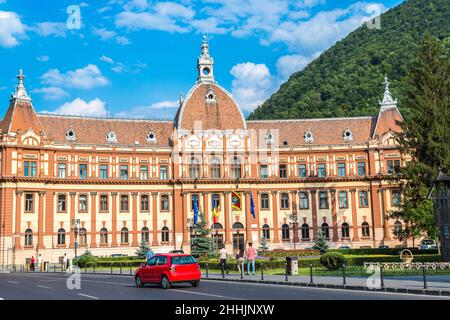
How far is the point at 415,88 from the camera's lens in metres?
56.6

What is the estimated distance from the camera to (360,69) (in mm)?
117438

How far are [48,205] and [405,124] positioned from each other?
142 ft

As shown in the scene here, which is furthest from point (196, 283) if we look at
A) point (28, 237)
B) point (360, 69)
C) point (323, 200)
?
point (360, 69)

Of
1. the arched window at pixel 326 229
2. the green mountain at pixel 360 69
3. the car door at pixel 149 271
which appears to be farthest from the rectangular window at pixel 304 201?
the car door at pixel 149 271

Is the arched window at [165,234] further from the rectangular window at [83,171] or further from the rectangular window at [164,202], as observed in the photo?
the rectangular window at [83,171]

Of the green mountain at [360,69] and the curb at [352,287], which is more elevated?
the green mountain at [360,69]

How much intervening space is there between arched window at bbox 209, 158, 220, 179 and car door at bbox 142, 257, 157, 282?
46199 millimetres

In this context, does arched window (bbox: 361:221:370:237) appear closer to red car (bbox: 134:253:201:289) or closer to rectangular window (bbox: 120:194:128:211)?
rectangular window (bbox: 120:194:128:211)

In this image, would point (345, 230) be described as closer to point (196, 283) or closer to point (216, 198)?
point (216, 198)

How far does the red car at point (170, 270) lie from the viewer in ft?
92.1

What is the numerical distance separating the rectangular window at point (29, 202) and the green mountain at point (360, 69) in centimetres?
5796

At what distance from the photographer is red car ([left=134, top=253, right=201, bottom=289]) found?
92.1ft

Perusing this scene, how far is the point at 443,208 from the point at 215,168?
126ft

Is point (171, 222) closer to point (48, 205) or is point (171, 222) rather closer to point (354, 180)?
point (48, 205)
